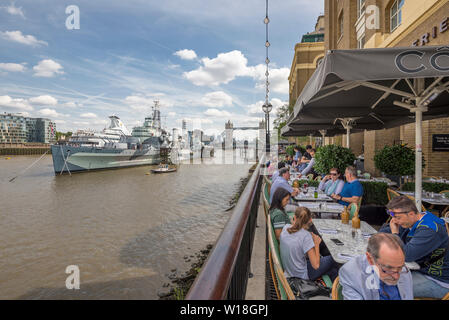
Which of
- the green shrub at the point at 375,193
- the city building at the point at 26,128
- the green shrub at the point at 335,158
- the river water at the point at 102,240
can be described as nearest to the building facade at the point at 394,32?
the green shrub at the point at 335,158

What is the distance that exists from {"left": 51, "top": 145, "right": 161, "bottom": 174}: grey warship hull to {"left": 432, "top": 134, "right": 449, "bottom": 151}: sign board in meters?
36.8

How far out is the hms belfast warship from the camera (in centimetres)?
3256

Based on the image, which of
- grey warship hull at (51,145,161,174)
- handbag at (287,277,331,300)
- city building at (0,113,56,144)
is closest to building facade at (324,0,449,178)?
handbag at (287,277,331,300)

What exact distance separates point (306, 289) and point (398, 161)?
5.19m

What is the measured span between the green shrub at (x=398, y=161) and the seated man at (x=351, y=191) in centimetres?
220

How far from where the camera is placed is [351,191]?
4461 millimetres

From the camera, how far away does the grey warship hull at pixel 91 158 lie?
31.7 metres

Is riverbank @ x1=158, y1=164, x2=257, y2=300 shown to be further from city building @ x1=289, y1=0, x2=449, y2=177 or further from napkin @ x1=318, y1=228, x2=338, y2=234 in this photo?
city building @ x1=289, y1=0, x2=449, y2=177

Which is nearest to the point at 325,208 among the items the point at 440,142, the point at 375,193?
the point at 375,193

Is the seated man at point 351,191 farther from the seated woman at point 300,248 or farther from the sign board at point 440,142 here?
the sign board at point 440,142

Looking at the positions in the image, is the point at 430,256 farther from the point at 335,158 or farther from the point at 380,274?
the point at 335,158

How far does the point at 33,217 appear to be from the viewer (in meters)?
→ 13.3

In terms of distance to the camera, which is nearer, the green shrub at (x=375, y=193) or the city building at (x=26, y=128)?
the green shrub at (x=375, y=193)
